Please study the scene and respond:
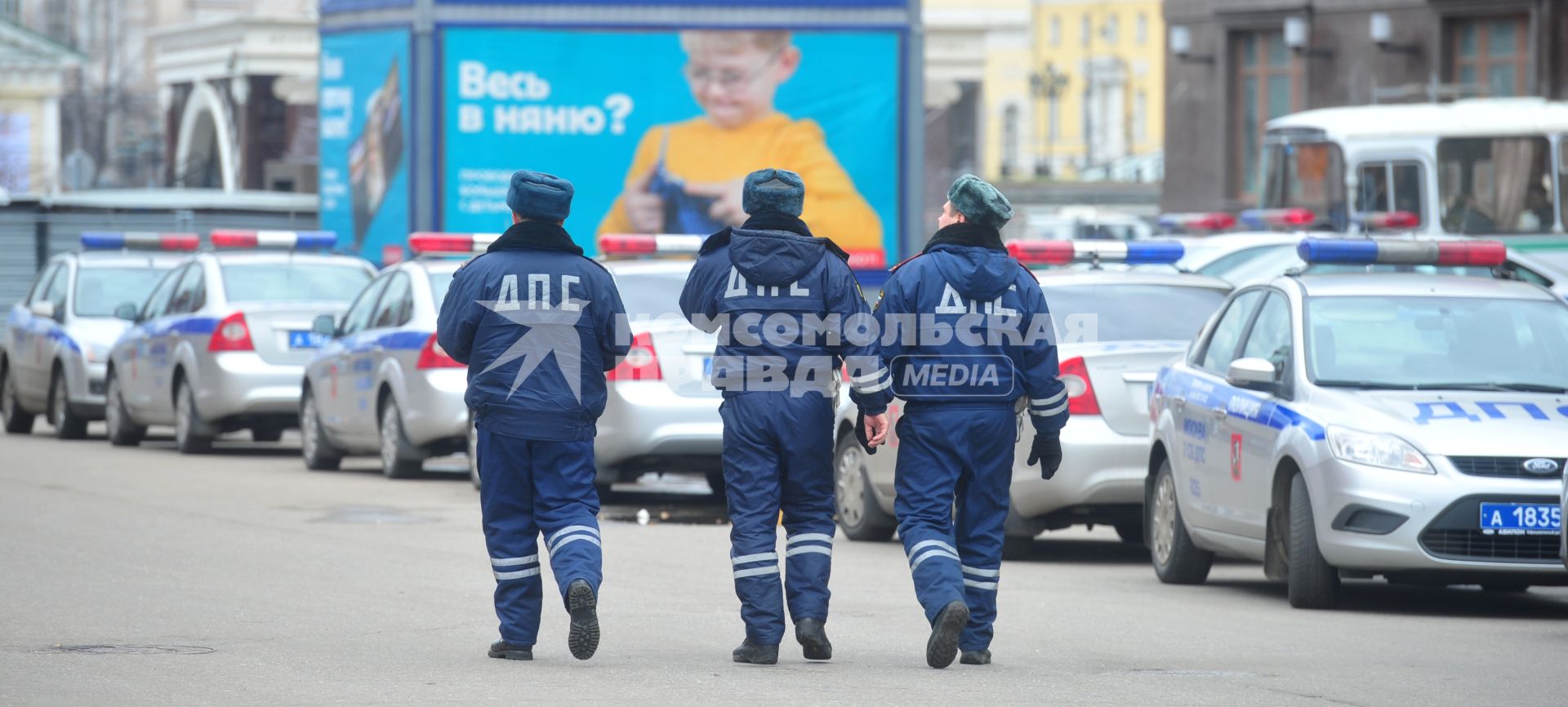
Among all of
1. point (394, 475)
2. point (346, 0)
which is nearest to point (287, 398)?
point (394, 475)

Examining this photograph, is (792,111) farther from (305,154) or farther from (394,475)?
(305,154)

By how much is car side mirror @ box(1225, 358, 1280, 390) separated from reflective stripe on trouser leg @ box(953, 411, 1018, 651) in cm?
219

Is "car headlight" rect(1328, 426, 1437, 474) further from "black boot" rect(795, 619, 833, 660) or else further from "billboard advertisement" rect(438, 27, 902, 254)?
"billboard advertisement" rect(438, 27, 902, 254)

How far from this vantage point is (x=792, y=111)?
20.9 meters

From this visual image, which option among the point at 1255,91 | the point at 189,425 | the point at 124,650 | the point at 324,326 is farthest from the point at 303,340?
the point at 1255,91

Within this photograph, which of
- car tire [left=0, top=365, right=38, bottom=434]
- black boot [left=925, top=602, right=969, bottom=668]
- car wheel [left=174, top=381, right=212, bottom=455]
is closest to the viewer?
black boot [left=925, top=602, right=969, bottom=668]

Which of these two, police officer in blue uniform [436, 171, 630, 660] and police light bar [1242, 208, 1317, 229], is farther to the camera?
police light bar [1242, 208, 1317, 229]

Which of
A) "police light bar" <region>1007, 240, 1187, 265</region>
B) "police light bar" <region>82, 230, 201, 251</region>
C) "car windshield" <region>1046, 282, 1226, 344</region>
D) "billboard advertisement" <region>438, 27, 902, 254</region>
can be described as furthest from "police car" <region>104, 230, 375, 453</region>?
"car windshield" <region>1046, 282, 1226, 344</region>

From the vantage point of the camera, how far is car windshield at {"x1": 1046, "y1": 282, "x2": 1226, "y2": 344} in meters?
12.5

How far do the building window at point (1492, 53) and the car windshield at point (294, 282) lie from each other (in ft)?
74.4

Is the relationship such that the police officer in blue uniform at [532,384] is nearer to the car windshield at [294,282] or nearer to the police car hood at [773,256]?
the police car hood at [773,256]

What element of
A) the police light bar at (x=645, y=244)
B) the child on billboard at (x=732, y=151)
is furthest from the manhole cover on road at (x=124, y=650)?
the child on billboard at (x=732, y=151)

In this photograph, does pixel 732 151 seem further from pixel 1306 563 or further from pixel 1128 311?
pixel 1306 563

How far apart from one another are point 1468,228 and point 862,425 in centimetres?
1940
